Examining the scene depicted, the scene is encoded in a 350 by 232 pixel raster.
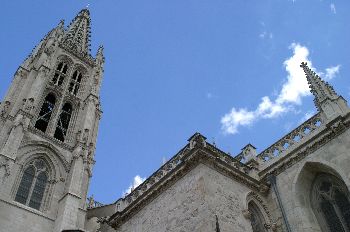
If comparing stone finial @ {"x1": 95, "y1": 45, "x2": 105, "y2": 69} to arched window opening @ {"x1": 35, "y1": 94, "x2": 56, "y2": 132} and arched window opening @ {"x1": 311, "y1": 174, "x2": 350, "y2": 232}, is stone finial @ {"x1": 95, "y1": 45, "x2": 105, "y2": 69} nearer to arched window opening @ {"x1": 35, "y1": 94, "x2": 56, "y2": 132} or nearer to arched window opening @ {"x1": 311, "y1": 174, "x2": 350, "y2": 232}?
arched window opening @ {"x1": 35, "y1": 94, "x2": 56, "y2": 132}

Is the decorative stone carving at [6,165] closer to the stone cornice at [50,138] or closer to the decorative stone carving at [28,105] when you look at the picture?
the stone cornice at [50,138]

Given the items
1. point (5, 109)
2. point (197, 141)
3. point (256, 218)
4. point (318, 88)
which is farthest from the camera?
point (5, 109)

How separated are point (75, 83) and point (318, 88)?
75.5 feet

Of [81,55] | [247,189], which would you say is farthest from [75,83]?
[247,189]

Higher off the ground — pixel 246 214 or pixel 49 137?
pixel 49 137

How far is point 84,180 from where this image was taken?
2512cm

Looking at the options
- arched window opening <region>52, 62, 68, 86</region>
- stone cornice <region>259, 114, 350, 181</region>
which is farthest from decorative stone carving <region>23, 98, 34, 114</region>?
stone cornice <region>259, 114, 350, 181</region>

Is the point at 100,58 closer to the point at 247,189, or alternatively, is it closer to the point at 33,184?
the point at 33,184

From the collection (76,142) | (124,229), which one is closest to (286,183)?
(124,229)

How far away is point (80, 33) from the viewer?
4047 cm

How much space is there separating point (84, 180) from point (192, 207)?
50.9ft

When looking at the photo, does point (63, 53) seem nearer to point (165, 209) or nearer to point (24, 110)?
point (24, 110)

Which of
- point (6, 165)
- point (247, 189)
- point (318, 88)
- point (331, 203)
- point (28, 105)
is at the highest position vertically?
point (28, 105)

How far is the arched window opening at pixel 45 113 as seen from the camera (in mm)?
27544
